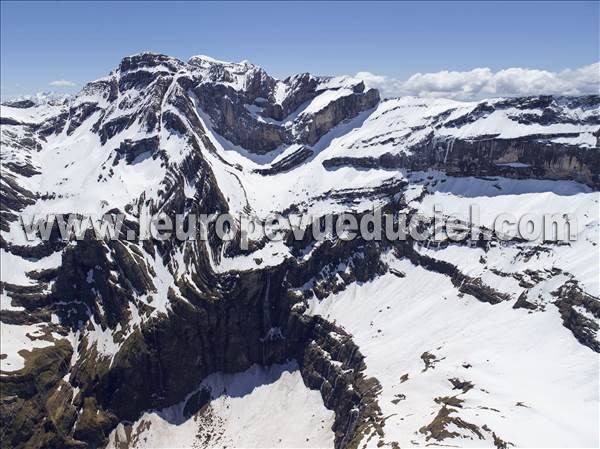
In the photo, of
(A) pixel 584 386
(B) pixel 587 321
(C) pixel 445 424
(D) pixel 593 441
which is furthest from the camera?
(B) pixel 587 321

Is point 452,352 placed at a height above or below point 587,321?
below

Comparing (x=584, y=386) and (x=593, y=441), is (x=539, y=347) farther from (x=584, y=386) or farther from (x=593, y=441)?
(x=593, y=441)

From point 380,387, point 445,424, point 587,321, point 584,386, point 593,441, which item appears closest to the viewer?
point 593,441

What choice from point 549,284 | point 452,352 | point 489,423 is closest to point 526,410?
point 489,423

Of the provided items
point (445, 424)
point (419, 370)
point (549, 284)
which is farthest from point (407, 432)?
point (549, 284)

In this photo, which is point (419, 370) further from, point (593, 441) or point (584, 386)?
point (593, 441)

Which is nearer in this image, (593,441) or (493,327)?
(593,441)

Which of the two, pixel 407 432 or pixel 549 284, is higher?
pixel 549 284

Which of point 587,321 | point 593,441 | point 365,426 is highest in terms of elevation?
point 587,321

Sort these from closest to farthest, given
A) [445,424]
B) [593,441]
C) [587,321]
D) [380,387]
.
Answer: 1. [593,441]
2. [445,424]
3. [587,321]
4. [380,387]
